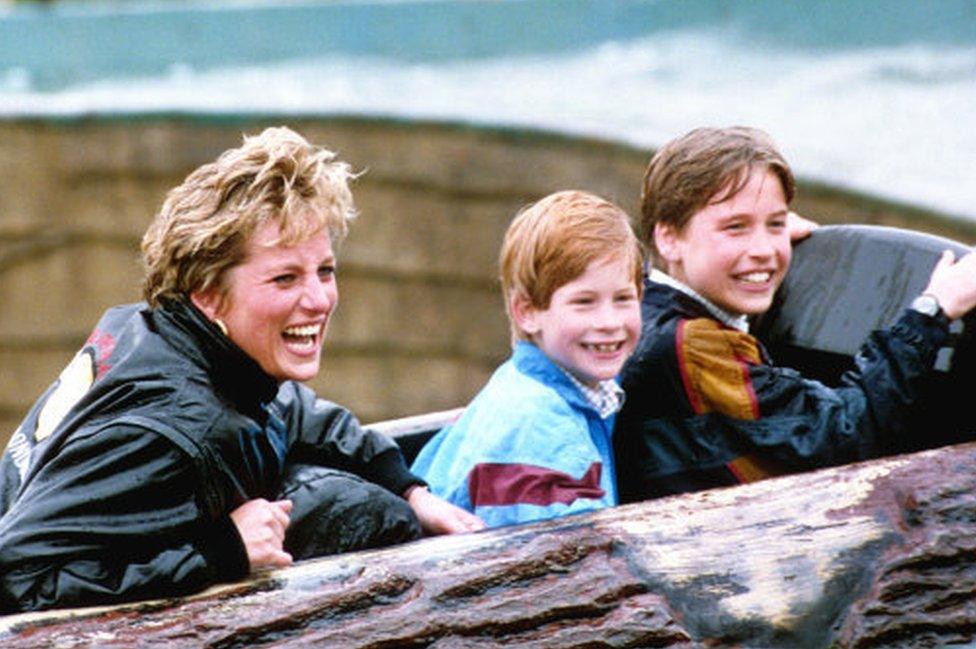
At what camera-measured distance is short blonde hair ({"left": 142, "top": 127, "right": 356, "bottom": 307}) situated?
213 cm

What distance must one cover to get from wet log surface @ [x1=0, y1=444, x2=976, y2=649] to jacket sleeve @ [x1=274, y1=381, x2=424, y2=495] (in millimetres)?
466

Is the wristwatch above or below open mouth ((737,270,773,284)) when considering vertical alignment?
below

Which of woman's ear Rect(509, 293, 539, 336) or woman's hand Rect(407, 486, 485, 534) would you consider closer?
woman's hand Rect(407, 486, 485, 534)

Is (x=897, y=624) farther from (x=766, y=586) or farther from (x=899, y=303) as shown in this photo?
(x=899, y=303)

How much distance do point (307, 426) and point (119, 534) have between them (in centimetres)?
60

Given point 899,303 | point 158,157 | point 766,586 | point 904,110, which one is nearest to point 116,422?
point 766,586

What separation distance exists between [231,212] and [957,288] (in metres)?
0.92

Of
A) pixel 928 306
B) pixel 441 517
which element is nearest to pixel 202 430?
pixel 441 517

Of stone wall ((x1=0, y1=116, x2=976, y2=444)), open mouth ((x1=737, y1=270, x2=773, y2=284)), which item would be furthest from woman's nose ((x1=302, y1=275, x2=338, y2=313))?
stone wall ((x1=0, y1=116, x2=976, y2=444))

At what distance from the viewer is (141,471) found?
77.5 inches

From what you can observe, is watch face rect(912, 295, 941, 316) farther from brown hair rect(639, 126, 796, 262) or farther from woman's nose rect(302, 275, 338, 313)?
woman's nose rect(302, 275, 338, 313)

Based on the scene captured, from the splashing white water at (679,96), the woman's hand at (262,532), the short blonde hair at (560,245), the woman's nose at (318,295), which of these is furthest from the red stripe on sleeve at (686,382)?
the splashing white water at (679,96)

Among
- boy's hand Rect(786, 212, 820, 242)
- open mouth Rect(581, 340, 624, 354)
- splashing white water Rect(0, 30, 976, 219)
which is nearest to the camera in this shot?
open mouth Rect(581, 340, 624, 354)

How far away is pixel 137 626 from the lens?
6.27 feet
